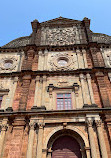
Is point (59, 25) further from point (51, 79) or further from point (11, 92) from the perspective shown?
point (11, 92)

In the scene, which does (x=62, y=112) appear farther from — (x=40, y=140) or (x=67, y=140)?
(x=40, y=140)

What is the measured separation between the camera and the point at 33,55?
56.8 feet

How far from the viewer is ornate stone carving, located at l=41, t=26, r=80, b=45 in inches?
774

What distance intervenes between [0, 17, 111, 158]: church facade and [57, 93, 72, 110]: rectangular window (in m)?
0.08

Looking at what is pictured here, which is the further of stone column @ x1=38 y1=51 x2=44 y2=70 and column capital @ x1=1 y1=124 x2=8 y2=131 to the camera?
stone column @ x1=38 y1=51 x2=44 y2=70

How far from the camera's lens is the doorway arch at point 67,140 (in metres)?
10.5

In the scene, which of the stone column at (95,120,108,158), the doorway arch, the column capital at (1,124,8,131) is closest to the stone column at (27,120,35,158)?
the doorway arch

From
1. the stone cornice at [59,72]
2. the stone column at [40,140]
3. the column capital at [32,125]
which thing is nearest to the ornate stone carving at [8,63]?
the stone cornice at [59,72]

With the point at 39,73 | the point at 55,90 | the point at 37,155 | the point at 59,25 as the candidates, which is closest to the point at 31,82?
the point at 39,73

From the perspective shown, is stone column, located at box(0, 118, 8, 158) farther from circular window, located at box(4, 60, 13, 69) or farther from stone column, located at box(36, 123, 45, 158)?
circular window, located at box(4, 60, 13, 69)

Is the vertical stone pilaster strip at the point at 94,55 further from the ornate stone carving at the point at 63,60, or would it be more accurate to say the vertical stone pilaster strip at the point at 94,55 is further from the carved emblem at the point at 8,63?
the carved emblem at the point at 8,63

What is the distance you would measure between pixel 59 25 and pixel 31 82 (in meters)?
11.9

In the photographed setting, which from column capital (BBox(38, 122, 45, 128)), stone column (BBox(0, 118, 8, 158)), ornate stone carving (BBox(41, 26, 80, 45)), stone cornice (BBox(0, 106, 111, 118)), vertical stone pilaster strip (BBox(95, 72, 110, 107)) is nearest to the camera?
stone column (BBox(0, 118, 8, 158))

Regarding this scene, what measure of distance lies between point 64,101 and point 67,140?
10.2ft
